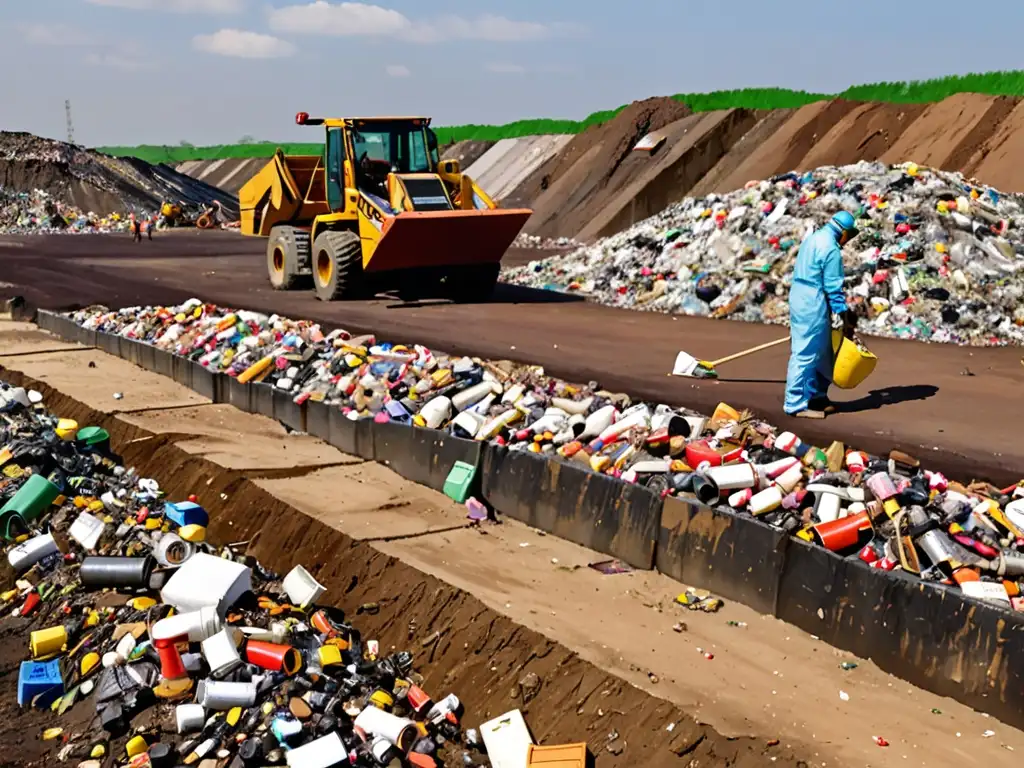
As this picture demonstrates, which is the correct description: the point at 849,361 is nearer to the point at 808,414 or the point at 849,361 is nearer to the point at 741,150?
the point at 808,414

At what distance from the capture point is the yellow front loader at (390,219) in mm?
13906

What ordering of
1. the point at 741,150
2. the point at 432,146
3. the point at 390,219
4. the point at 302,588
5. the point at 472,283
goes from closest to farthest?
1. the point at 302,588
2. the point at 390,219
3. the point at 432,146
4. the point at 472,283
5. the point at 741,150

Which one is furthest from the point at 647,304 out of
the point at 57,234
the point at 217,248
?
the point at 57,234

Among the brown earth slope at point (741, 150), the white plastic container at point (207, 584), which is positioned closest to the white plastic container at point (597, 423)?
the white plastic container at point (207, 584)

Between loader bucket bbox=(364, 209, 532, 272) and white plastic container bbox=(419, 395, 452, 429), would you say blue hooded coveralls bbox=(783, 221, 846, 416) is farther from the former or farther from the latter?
loader bucket bbox=(364, 209, 532, 272)

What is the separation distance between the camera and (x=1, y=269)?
2142 centimetres

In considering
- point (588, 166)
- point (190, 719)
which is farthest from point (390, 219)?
point (588, 166)

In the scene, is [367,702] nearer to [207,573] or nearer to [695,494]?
[207,573]

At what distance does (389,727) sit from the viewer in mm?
5145

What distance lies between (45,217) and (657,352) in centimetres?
3068

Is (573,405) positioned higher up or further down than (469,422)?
higher up

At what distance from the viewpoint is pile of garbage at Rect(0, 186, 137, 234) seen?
34969 millimetres

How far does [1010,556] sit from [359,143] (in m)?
11.0

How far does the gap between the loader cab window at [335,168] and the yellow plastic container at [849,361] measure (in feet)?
27.6
